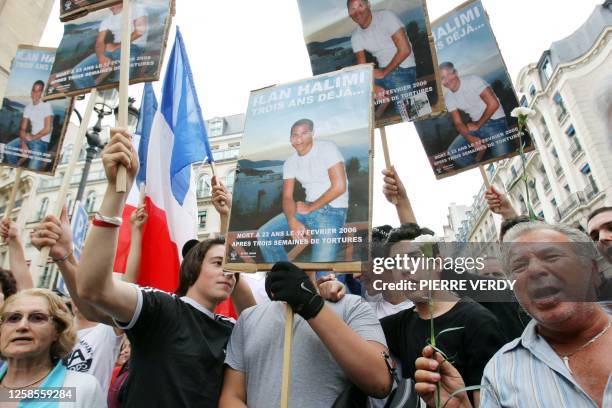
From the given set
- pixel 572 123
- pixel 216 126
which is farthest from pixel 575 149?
pixel 216 126

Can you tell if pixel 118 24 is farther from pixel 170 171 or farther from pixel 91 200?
pixel 91 200

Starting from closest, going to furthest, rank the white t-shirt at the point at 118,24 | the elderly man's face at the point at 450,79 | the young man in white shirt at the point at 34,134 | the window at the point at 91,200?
the white t-shirt at the point at 118,24, the elderly man's face at the point at 450,79, the young man in white shirt at the point at 34,134, the window at the point at 91,200

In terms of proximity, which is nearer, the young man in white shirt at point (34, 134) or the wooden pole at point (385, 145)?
the wooden pole at point (385, 145)

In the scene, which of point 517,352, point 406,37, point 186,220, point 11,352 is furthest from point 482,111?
point 11,352

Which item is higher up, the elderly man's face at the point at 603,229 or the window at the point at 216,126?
the window at the point at 216,126

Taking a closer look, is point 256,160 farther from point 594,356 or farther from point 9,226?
point 9,226

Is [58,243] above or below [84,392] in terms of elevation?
above

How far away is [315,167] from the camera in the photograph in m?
2.05

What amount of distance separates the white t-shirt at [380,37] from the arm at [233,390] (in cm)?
242

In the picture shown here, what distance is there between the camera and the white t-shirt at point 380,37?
3.17 meters

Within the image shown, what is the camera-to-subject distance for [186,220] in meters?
4.18

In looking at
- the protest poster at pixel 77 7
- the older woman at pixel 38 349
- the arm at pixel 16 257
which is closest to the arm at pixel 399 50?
the protest poster at pixel 77 7

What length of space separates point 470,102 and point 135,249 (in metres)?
3.28

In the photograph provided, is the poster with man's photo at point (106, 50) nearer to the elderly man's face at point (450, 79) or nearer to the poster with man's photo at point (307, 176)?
the poster with man's photo at point (307, 176)
